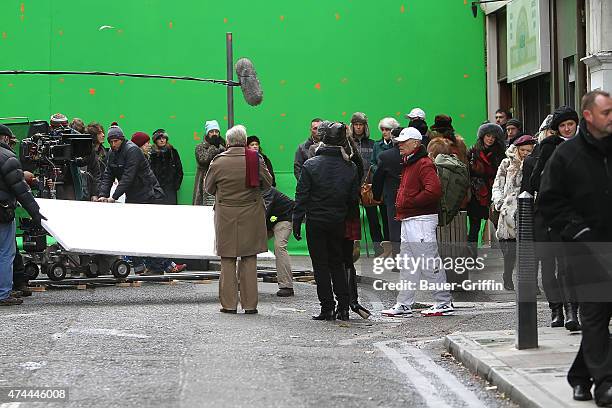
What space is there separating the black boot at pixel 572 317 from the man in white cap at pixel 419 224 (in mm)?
2377

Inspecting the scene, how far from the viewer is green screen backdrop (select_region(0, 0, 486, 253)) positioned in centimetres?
2419

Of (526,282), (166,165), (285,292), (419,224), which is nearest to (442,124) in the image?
(285,292)

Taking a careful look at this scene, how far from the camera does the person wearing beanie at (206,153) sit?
68.5ft

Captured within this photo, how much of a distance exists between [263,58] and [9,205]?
9.44 metres

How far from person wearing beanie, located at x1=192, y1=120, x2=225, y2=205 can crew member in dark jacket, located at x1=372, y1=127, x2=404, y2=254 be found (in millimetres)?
2861

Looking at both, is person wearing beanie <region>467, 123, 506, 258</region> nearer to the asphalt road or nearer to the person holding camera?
the asphalt road

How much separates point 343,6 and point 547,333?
13229 millimetres

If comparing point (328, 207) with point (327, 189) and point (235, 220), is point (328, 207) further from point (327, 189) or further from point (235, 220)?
point (235, 220)

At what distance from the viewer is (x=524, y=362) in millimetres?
10234

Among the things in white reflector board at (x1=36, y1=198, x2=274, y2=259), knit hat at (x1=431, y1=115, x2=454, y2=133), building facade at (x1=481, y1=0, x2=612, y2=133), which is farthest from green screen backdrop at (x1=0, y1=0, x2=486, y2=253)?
knit hat at (x1=431, y1=115, x2=454, y2=133)

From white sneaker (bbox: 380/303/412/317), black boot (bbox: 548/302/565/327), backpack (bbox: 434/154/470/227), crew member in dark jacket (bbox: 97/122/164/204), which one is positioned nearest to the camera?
black boot (bbox: 548/302/565/327)

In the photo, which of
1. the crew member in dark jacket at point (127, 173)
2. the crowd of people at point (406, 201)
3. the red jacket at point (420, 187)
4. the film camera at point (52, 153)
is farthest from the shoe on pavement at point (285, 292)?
the film camera at point (52, 153)

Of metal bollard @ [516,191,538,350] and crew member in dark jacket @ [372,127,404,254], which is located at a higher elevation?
crew member in dark jacket @ [372,127,404,254]

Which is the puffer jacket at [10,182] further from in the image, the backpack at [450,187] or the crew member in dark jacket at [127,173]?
the backpack at [450,187]
